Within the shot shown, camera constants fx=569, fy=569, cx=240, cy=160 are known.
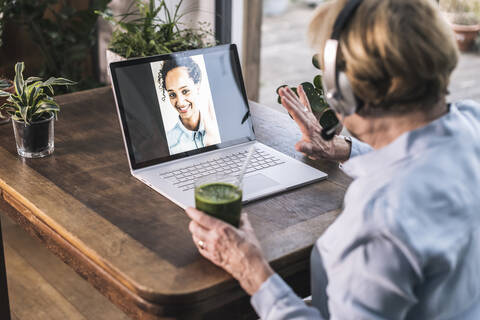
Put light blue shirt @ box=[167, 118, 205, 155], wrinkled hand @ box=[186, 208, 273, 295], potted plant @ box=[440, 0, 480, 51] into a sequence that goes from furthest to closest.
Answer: potted plant @ box=[440, 0, 480, 51] → light blue shirt @ box=[167, 118, 205, 155] → wrinkled hand @ box=[186, 208, 273, 295]

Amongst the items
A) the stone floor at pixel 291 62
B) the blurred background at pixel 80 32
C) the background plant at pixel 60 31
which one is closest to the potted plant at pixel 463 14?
the blurred background at pixel 80 32

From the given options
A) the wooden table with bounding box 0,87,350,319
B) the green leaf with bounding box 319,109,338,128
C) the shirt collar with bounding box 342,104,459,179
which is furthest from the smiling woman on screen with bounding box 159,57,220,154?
the shirt collar with bounding box 342,104,459,179

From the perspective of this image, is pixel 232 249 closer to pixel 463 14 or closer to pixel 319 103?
pixel 319 103

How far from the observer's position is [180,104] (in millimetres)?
1490

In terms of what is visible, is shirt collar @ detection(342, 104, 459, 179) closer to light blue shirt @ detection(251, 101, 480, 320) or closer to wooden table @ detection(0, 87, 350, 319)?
light blue shirt @ detection(251, 101, 480, 320)

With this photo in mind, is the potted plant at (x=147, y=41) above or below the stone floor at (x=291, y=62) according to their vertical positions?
above

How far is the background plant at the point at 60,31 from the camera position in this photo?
2.96 m

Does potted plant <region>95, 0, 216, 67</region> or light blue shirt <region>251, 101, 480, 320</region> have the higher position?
potted plant <region>95, 0, 216, 67</region>

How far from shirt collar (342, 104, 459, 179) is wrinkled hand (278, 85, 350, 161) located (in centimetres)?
48

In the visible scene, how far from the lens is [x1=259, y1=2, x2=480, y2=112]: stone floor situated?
4062 millimetres

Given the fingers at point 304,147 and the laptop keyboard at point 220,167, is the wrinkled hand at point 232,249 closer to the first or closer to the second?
the laptop keyboard at point 220,167

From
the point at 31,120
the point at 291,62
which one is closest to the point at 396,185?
the point at 31,120

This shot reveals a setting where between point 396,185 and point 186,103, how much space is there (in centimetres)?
74

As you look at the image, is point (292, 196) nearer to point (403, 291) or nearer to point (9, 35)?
point (403, 291)
